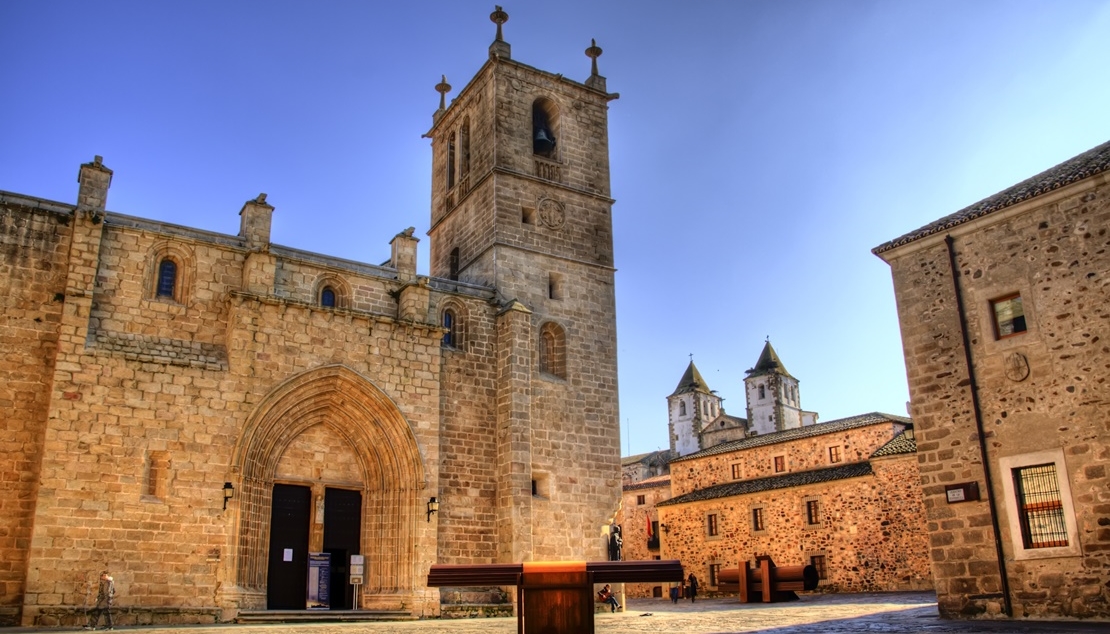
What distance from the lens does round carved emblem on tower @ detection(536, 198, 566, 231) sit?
23422mm

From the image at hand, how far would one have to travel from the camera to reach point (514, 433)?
20.4 m

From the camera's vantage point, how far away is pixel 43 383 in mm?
16281

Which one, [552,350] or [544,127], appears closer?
[552,350]

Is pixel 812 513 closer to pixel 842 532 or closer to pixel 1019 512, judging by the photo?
pixel 842 532

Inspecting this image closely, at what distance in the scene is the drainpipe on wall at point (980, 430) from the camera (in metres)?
12.9

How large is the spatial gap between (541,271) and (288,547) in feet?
29.4

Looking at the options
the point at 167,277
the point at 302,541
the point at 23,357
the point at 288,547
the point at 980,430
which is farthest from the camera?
Answer: the point at 302,541

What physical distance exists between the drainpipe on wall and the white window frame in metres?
0.18

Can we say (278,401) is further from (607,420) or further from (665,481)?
(665,481)

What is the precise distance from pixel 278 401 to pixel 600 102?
12.9 m

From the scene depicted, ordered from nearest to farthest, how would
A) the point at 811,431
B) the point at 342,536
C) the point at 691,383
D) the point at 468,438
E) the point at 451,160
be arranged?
1. the point at 342,536
2. the point at 468,438
3. the point at 451,160
4. the point at 811,431
5. the point at 691,383

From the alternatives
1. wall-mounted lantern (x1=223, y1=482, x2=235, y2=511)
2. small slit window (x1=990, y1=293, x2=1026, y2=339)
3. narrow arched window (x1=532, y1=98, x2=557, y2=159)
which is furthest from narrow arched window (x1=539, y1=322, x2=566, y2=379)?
small slit window (x1=990, y1=293, x2=1026, y2=339)

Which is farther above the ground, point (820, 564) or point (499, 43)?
point (499, 43)

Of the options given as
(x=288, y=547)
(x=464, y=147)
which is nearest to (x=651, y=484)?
(x=464, y=147)
